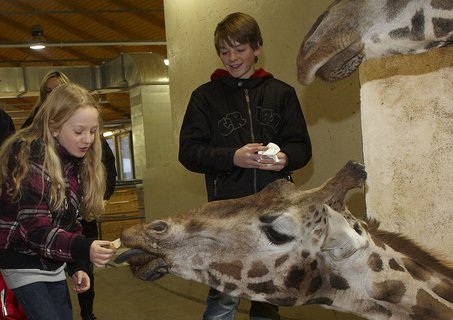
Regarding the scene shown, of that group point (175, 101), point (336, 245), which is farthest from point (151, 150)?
point (336, 245)

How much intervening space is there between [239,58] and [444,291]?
148cm

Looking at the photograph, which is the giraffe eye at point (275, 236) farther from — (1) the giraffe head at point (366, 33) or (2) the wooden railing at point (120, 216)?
(2) the wooden railing at point (120, 216)

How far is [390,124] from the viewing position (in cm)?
359

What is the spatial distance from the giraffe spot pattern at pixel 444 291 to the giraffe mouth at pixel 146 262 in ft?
2.96

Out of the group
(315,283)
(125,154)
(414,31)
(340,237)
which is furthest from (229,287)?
(125,154)

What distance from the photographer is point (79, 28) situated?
18.8 metres

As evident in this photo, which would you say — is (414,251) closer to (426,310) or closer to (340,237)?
(426,310)

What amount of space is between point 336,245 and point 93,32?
57.4 feet

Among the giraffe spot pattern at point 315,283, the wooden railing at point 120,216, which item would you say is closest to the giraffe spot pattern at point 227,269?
the giraffe spot pattern at point 315,283

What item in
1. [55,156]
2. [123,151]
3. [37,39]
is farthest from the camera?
[123,151]

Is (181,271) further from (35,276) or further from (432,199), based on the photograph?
(432,199)

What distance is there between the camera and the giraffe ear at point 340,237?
7.35 feet

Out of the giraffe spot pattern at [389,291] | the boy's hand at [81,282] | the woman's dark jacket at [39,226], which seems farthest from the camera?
the boy's hand at [81,282]

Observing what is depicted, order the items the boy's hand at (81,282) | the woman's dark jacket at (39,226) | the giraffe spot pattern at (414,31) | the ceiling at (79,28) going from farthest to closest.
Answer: the ceiling at (79,28)
the boy's hand at (81,282)
the woman's dark jacket at (39,226)
the giraffe spot pattern at (414,31)
